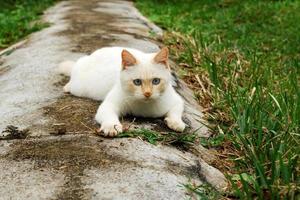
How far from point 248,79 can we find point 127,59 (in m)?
2.29

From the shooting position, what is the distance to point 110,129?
162 inches

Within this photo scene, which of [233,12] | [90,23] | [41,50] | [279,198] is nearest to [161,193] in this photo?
[279,198]

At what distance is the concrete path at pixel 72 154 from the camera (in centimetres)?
338

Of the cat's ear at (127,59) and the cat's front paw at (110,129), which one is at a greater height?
the cat's ear at (127,59)

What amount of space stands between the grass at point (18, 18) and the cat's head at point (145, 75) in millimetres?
5371

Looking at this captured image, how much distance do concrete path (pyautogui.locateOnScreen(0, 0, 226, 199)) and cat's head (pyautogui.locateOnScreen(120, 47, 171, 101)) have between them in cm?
27

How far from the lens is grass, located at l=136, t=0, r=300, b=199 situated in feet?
11.7

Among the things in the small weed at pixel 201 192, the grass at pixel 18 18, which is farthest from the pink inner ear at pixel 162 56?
the grass at pixel 18 18

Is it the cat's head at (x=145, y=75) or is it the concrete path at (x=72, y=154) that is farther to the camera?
the cat's head at (x=145, y=75)

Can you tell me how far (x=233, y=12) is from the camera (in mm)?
12008

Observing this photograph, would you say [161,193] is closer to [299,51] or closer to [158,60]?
[158,60]

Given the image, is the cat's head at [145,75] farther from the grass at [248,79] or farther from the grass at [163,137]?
the grass at [248,79]

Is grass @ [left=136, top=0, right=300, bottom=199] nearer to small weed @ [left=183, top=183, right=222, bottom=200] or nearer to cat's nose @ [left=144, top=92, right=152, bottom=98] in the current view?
small weed @ [left=183, top=183, right=222, bottom=200]

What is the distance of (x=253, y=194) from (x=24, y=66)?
377 cm
